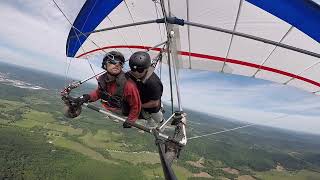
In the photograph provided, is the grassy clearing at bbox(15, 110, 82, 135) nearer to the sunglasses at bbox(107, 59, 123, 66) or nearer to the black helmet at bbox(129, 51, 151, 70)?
the sunglasses at bbox(107, 59, 123, 66)

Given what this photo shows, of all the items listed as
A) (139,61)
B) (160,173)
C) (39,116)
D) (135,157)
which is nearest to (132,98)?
(139,61)

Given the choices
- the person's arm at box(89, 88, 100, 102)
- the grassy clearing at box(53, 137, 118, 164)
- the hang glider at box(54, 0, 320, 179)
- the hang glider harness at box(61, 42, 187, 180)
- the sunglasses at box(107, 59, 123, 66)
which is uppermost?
the hang glider at box(54, 0, 320, 179)

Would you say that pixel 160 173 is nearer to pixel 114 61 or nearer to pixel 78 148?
pixel 78 148

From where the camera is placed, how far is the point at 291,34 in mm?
5352

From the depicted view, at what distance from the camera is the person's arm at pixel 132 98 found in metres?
4.91

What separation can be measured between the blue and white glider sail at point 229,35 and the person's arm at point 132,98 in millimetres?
1413

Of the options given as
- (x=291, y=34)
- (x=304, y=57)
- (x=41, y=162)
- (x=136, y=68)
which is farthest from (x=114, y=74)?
(x=41, y=162)

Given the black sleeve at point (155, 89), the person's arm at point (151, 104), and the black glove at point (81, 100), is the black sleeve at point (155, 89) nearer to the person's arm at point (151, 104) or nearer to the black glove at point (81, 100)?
the person's arm at point (151, 104)

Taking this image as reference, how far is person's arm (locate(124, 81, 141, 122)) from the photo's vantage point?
16.1 feet

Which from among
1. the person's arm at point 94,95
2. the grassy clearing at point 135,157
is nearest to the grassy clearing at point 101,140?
the grassy clearing at point 135,157

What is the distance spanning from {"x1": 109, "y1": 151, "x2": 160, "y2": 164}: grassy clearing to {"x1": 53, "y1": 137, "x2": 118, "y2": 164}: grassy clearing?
20.9 ft

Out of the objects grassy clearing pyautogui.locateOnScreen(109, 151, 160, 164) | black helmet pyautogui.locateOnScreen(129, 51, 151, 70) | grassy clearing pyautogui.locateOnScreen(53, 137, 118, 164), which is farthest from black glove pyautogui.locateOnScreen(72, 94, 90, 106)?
grassy clearing pyautogui.locateOnScreen(109, 151, 160, 164)

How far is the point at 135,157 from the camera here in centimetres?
11238

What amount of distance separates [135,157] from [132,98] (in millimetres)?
110160
